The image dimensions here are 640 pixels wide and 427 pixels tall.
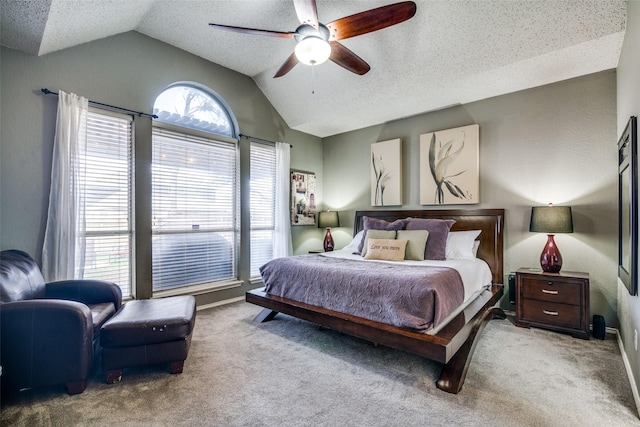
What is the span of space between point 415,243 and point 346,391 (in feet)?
6.45

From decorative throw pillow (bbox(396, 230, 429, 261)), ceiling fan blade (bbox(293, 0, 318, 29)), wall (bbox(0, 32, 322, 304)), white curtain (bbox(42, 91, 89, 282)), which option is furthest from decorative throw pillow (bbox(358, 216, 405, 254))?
white curtain (bbox(42, 91, 89, 282))

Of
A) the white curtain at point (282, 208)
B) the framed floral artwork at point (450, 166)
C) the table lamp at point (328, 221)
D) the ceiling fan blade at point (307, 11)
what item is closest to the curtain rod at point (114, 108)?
the white curtain at point (282, 208)

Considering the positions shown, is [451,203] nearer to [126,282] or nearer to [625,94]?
[625,94]

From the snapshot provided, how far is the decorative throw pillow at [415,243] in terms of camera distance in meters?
3.52

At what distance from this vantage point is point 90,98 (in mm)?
3133

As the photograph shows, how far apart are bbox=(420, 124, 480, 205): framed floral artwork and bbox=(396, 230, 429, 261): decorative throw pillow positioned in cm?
92

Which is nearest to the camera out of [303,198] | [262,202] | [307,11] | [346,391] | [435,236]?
[346,391]

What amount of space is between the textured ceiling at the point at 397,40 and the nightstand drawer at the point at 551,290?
7.43 feet

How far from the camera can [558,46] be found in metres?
2.85

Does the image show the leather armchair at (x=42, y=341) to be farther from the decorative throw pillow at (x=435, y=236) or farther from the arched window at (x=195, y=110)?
the decorative throw pillow at (x=435, y=236)

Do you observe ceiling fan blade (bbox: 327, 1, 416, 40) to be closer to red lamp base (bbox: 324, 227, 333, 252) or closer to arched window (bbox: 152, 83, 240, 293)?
arched window (bbox: 152, 83, 240, 293)

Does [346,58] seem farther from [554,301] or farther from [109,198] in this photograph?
[554,301]

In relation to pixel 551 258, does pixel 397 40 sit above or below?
above

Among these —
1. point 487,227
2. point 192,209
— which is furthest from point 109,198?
point 487,227
